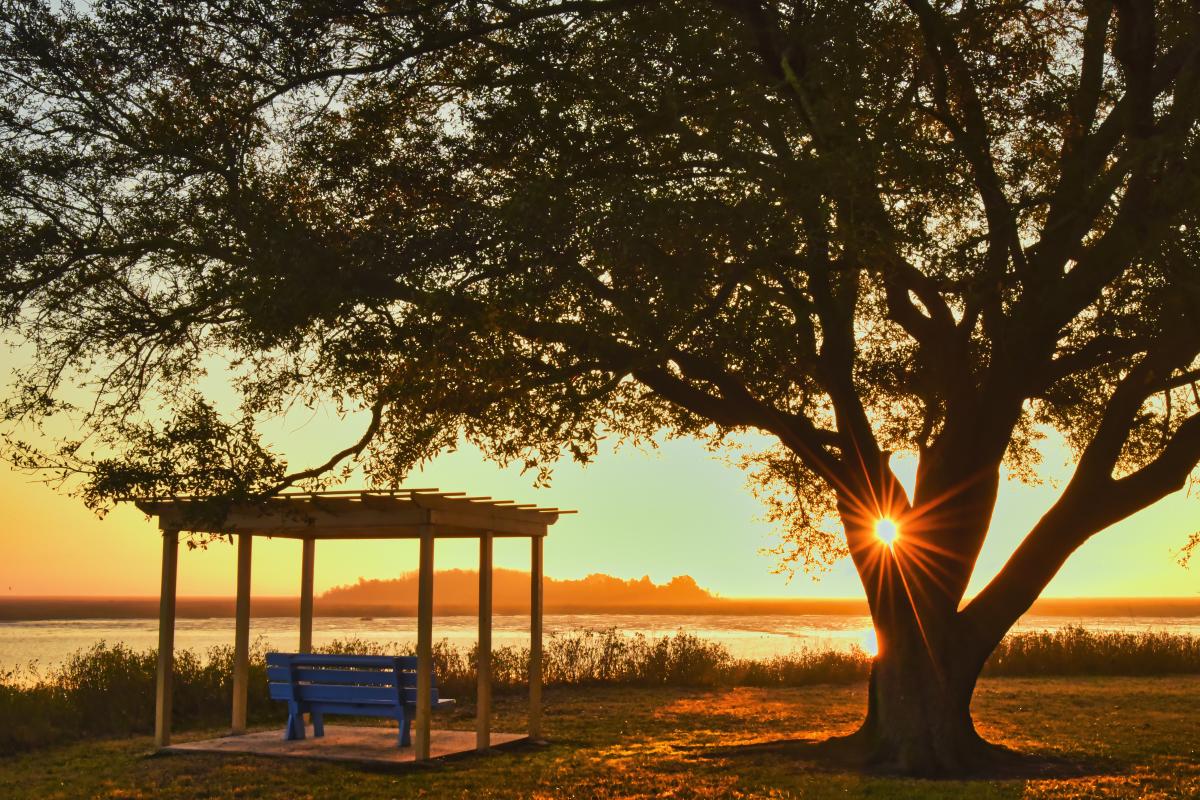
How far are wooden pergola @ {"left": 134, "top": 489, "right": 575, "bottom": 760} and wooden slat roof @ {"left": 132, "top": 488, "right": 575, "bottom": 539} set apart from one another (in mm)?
11

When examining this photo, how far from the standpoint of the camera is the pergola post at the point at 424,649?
12.1 metres

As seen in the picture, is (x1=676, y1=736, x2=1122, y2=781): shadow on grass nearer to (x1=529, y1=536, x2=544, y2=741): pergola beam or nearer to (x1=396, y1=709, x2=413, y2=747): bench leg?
(x1=529, y1=536, x2=544, y2=741): pergola beam

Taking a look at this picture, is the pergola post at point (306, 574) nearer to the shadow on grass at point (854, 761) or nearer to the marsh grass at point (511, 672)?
the marsh grass at point (511, 672)

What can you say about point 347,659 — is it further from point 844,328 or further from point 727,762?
point 844,328

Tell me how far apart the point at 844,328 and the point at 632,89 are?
12.6 feet

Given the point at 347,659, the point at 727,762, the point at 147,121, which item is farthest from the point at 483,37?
the point at 727,762

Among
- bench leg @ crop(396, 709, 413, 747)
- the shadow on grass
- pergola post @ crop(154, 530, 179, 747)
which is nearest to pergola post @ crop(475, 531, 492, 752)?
bench leg @ crop(396, 709, 413, 747)

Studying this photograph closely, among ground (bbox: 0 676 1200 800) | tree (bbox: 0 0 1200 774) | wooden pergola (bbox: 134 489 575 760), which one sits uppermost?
tree (bbox: 0 0 1200 774)

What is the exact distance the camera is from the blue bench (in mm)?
12742

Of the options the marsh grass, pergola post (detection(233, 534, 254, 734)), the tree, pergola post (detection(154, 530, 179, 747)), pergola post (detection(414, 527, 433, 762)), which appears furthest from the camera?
the marsh grass

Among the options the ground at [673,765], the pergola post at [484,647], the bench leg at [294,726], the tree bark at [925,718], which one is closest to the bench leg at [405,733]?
the pergola post at [484,647]

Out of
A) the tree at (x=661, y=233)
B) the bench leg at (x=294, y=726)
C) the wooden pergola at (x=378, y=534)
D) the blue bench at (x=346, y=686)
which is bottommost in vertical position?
the bench leg at (x=294, y=726)

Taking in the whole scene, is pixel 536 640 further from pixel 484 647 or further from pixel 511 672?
pixel 511 672

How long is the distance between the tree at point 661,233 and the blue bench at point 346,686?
2.16 m
